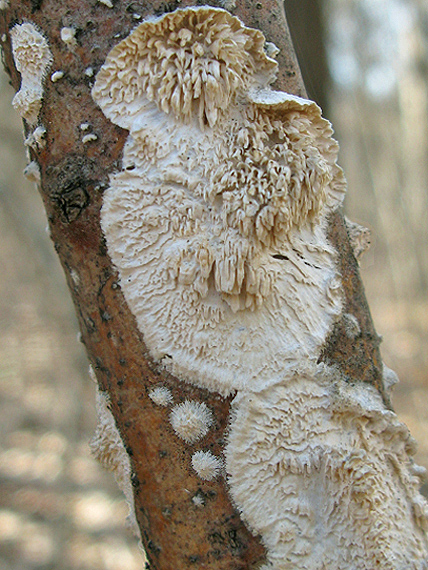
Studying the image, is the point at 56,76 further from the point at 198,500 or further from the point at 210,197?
the point at 198,500

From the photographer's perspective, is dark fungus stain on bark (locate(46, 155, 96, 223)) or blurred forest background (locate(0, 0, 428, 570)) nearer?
dark fungus stain on bark (locate(46, 155, 96, 223))

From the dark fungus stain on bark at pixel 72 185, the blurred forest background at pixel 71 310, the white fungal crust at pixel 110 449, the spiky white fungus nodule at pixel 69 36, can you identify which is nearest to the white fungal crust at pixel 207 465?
the white fungal crust at pixel 110 449

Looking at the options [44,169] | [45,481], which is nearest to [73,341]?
[45,481]

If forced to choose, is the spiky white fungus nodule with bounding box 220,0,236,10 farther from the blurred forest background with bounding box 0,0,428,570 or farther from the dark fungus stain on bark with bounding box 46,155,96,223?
the blurred forest background with bounding box 0,0,428,570

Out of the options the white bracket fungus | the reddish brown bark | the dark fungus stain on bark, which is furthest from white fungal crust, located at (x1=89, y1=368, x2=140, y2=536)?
the dark fungus stain on bark

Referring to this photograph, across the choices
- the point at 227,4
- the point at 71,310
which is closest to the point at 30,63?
the point at 227,4

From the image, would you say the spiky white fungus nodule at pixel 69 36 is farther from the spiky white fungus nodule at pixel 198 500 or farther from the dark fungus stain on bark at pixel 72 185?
the spiky white fungus nodule at pixel 198 500

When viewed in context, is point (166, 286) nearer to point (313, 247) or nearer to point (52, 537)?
point (313, 247)
